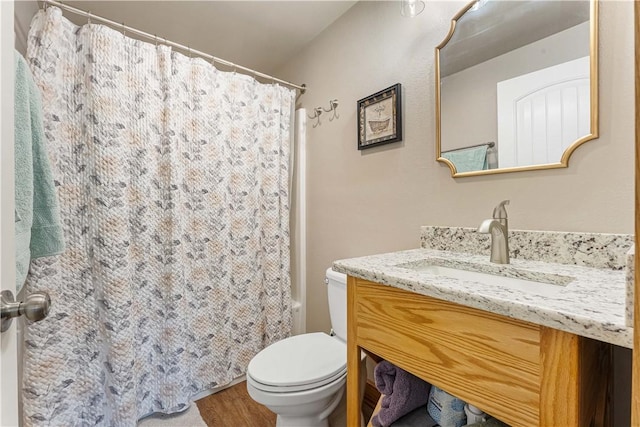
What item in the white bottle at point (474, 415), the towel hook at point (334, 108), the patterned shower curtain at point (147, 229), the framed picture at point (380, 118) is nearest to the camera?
the white bottle at point (474, 415)

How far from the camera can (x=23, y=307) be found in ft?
1.57

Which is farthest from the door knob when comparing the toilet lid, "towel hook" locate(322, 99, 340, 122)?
"towel hook" locate(322, 99, 340, 122)

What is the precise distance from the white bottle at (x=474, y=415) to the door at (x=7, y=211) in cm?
95

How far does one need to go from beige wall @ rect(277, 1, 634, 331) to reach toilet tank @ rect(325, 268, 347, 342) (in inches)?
10.2

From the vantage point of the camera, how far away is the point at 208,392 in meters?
1.66

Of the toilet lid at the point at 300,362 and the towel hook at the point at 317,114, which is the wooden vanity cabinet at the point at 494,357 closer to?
the toilet lid at the point at 300,362

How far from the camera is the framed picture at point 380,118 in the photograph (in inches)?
53.7

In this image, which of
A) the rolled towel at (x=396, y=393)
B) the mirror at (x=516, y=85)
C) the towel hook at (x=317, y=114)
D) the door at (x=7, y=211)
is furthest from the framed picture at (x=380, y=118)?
the door at (x=7, y=211)

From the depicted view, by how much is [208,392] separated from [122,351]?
60 cm

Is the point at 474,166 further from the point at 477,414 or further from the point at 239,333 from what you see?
the point at 239,333

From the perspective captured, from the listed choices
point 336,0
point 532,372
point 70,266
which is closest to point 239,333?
point 70,266

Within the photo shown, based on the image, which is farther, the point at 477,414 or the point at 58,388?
the point at 58,388

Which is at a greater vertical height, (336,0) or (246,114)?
(336,0)

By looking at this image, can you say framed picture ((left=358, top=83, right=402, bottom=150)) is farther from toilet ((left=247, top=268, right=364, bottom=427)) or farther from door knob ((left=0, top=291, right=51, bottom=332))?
door knob ((left=0, top=291, right=51, bottom=332))
